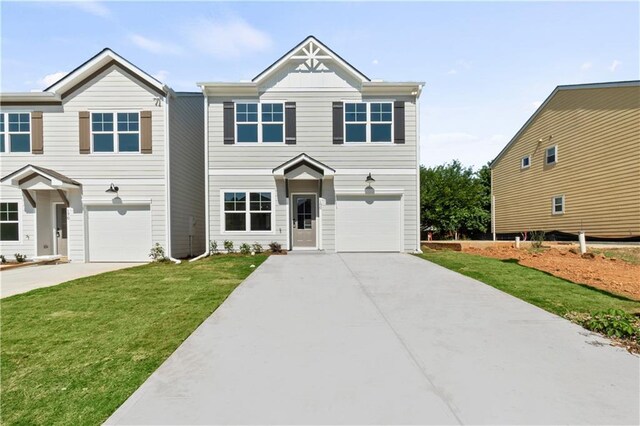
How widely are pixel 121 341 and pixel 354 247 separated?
9.58m

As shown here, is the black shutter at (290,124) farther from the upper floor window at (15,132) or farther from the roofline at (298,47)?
the upper floor window at (15,132)

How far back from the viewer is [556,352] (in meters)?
3.80

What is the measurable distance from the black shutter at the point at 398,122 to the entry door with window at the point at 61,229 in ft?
43.4

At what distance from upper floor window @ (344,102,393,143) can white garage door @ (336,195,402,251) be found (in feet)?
7.79

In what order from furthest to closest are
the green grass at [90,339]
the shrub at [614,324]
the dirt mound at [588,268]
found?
the dirt mound at [588,268] → the shrub at [614,324] → the green grass at [90,339]

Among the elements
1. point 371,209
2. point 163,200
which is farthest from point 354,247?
point 163,200

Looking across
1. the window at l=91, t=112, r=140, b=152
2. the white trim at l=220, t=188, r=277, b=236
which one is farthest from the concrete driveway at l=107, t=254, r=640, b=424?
the window at l=91, t=112, r=140, b=152

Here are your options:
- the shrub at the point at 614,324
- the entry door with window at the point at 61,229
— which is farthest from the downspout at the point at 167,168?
the shrub at the point at 614,324

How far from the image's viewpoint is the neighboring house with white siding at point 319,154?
1273cm

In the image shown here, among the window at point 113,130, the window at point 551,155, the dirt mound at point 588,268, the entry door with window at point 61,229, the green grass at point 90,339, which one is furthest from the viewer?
the window at point 551,155

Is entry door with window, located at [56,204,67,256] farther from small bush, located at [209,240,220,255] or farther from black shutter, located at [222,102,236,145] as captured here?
black shutter, located at [222,102,236,145]

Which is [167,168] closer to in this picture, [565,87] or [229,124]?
[229,124]

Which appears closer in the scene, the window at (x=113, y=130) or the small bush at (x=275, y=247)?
the window at (x=113, y=130)

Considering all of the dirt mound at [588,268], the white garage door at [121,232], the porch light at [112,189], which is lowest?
the dirt mound at [588,268]
